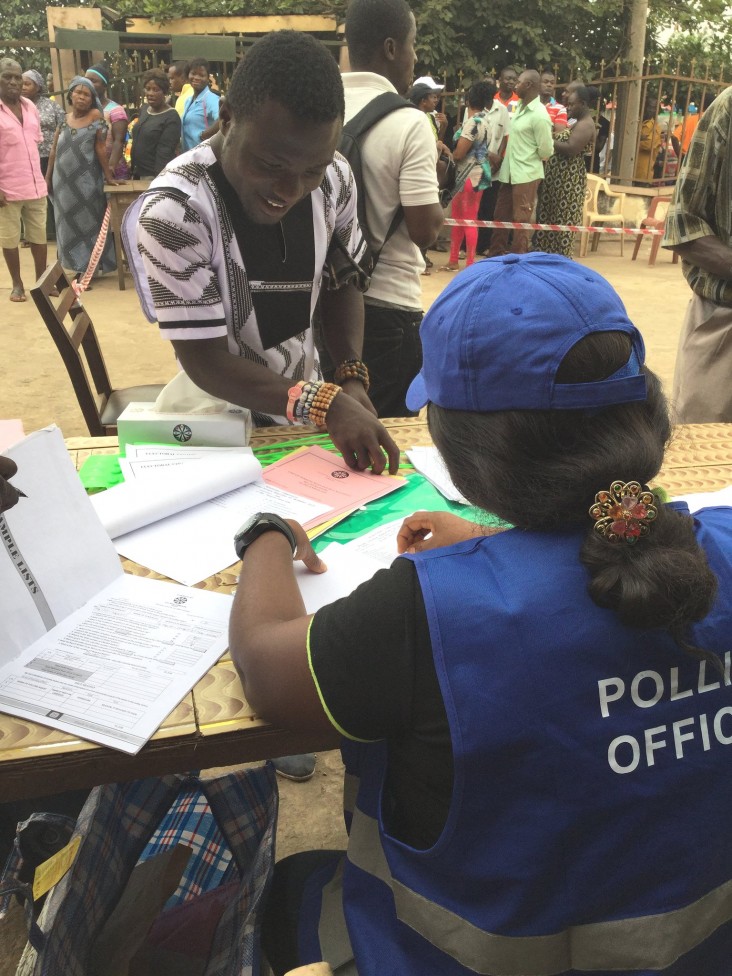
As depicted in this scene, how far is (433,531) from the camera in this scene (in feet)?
4.57

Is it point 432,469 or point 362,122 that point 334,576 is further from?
point 362,122

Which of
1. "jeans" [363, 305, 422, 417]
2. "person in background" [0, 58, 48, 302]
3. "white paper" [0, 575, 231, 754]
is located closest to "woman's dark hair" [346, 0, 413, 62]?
"jeans" [363, 305, 422, 417]

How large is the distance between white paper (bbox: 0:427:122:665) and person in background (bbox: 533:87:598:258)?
7.35 metres

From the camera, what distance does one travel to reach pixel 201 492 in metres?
1.61

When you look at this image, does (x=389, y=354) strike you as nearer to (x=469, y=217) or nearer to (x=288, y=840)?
(x=288, y=840)

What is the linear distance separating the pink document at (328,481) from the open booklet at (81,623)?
1.20 feet

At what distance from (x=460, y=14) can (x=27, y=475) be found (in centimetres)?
1199

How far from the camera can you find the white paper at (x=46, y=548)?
122 centimetres

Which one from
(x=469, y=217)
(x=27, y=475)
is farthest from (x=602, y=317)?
(x=469, y=217)

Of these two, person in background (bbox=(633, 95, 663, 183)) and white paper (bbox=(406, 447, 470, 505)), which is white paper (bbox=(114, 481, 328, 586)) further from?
person in background (bbox=(633, 95, 663, 183))

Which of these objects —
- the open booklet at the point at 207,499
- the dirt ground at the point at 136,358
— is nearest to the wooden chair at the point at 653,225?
the dirt ground at the point at 136,358

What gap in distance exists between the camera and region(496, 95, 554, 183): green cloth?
759cm

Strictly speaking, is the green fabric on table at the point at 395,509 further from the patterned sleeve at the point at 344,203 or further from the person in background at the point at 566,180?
the person in background at the point at 566,180

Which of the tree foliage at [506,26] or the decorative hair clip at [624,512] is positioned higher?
the tree foliage at [506,26]
